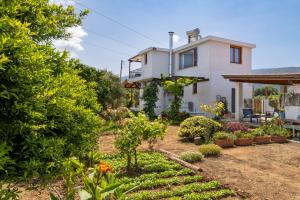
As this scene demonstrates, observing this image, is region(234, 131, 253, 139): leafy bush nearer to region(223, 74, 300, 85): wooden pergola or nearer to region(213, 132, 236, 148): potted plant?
region(213, 132, 236, 148): potted plant

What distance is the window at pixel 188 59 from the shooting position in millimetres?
25375

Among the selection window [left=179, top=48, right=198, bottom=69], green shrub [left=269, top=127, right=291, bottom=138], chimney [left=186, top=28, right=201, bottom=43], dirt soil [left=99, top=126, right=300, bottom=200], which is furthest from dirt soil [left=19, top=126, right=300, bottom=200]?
chimney [left=186, top=28, right=201, bottom=43]

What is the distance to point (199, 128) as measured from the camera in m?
13.2

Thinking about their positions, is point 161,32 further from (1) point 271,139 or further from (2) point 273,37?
(1) point 271,139

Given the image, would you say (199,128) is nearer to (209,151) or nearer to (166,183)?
(209,151)

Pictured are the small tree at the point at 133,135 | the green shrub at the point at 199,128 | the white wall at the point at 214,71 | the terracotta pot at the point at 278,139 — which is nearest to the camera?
the small tree at the point at 133,135

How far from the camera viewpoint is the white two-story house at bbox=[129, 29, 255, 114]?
23531mm

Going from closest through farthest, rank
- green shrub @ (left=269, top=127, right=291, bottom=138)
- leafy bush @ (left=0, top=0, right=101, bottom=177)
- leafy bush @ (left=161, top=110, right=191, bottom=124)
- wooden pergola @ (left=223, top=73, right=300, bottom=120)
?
leafy bush @ (left=0, top=0, right=101, bottom=177)
green shrub @ (left=269, top=127, right=291, bottom=138)
wooden pergola @ (left=223, top=73, right=300, bottom=120)
leafy bush @ (left=161, top=110, right=191, bottom=124)

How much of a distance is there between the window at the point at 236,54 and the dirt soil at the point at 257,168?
13691 millimetres

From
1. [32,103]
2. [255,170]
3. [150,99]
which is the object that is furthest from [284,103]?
[32,103]

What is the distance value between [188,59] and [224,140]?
15878mm

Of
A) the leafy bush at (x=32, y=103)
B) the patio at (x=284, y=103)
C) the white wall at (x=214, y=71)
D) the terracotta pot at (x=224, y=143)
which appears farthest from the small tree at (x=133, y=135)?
the white wall at (x=214, y=71)

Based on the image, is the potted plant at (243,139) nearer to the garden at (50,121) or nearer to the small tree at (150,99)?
the garden at (50,121)

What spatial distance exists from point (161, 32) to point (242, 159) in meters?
22.1
